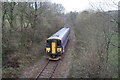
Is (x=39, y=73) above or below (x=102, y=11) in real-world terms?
below

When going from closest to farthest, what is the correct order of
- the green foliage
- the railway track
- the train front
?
the railway track < the green foliage < the train front

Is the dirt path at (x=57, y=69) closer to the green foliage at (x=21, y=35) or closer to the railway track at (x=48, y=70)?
the railway track at (x=48, y=70)

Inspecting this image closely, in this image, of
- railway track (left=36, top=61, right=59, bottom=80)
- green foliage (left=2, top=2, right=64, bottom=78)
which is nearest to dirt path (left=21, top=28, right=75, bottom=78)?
railway track (left=36, top=61, right=59, bottom=80)

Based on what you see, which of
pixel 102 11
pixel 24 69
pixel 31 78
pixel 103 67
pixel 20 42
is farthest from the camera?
pixel 20 42

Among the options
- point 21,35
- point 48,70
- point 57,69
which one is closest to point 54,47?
point 57,69

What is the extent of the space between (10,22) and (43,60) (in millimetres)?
6305

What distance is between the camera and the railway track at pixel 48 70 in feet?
42.1

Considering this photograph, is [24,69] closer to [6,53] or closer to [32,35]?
[6,53]

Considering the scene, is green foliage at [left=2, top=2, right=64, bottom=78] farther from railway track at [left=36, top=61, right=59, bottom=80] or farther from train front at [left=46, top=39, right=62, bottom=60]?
train front at [left=46, top=39, right=62, bottom=60]

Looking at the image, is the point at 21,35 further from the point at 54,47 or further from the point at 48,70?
the point at 48,70

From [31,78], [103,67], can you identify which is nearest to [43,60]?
[31,78]

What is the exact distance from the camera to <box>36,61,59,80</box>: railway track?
12836 mm

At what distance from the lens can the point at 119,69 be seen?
9477 millimetres

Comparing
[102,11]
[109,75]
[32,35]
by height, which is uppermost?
[102,11]
